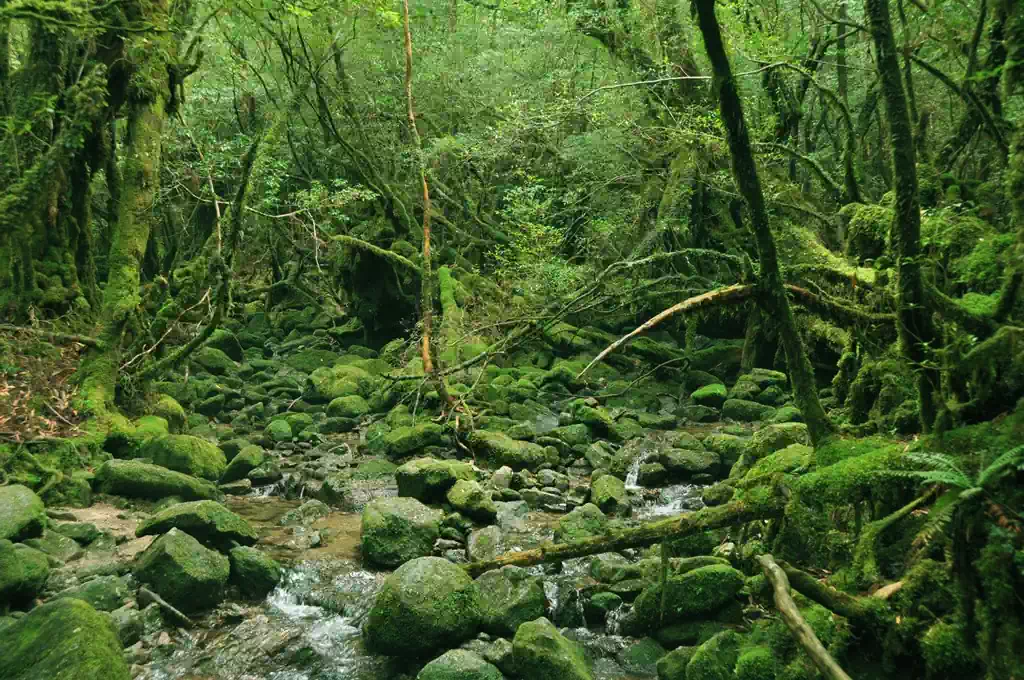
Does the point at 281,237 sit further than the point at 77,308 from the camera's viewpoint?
Yes

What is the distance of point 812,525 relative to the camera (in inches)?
177

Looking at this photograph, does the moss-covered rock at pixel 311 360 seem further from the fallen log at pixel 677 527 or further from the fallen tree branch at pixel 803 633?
the fallen tree branch at pixel 803 633

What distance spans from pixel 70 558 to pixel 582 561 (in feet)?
15.7

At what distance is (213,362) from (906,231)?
53.8 ft

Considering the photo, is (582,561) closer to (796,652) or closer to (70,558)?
(796,652)

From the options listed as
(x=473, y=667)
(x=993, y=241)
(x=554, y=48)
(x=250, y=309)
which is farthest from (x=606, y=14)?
(x=250, y=309)

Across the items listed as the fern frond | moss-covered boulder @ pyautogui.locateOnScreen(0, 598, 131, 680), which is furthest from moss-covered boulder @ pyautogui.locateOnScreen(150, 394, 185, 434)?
the fern frond

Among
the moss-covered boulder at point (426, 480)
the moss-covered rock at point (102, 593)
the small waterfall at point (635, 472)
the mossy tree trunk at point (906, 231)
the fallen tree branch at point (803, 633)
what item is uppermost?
the mossy tree trunk at point (906, 231)

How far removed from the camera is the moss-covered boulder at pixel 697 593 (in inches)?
208

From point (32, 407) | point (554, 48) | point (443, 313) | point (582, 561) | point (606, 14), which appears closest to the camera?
point (582, 561)

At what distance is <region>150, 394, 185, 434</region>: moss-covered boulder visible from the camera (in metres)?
11.2

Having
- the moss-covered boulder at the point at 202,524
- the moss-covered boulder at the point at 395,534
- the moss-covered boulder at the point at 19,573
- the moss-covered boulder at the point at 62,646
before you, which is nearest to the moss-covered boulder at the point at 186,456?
the moss-covered boulder at the point at 202,524

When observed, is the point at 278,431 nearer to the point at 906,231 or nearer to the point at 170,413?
the point at 170,413

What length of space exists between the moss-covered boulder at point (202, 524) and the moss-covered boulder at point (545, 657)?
11.0 ft
